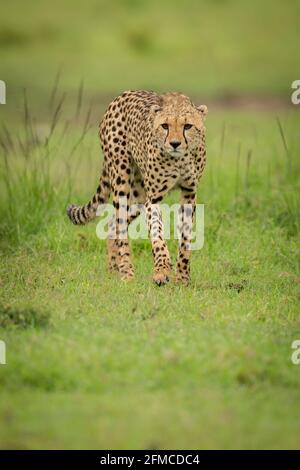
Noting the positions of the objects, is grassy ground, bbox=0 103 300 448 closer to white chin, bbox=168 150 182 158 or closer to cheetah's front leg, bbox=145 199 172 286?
cheetah's front leg, bbox=145 199 172 286

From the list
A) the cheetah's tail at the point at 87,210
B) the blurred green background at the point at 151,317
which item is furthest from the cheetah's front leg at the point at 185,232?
the cheetah's tail at the point at 87,210

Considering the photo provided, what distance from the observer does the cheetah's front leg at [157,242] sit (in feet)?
21.5

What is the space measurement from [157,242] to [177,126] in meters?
0.69

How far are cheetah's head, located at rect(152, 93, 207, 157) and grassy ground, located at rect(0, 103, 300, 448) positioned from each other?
30.5 inches

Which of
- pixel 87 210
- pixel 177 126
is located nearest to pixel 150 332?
pixel 177 126

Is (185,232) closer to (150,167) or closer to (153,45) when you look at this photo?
(150,167)

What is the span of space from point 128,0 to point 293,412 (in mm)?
15622

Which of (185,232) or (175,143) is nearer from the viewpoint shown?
(175,143)

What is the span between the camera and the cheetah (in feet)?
21.3

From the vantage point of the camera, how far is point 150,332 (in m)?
5.24

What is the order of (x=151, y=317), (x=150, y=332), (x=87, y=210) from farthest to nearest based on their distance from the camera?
(x=87, y=210) → (x=151, y=317) → (x=150, y=332)

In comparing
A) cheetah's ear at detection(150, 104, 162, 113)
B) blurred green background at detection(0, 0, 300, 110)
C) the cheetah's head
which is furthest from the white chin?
blurred green background at detection(0, 0, 300, 110)

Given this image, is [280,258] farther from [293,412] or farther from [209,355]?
[293,412]

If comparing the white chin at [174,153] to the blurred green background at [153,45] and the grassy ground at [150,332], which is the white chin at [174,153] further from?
the blurred green background at [153,45]
